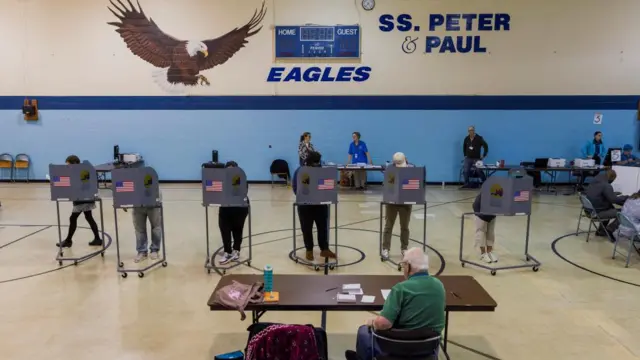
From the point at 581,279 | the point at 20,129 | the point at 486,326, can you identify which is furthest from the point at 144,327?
the point at 20,129

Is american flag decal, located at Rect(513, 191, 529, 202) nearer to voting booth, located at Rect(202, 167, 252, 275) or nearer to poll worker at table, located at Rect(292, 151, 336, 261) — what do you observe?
poll worker at table, located at Rect(292, 151, 336, 261)

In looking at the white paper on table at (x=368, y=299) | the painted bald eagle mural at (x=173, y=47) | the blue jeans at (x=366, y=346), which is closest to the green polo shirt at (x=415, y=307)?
the blue jeans at (x=366, y=346)

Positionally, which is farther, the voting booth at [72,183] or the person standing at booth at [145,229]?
the person standing at booth at [145,229]

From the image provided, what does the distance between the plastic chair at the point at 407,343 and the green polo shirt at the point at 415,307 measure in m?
0.07

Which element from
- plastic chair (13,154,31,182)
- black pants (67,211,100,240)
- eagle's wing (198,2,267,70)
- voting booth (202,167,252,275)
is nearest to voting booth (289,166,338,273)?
voting booth (202,167,252,275)

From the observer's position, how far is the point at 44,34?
12102 mm

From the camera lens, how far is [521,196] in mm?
5586

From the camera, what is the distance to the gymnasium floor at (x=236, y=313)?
395 cm

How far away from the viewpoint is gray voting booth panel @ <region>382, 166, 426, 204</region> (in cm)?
586

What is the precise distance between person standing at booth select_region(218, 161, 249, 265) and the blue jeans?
308cm

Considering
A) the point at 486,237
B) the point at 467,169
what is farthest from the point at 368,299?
the point at 467,169

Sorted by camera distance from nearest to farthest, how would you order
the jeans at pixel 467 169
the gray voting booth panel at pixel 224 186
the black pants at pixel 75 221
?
the gray voting booth panel at pixel 224 186
the black pants at pixel 75 221
the jeans at pixel 467 169

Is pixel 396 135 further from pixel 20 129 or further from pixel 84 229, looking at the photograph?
pixel 20 129

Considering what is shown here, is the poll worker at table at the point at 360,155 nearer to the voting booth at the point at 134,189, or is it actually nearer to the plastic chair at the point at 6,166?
the voting booth at the point at 134,189
